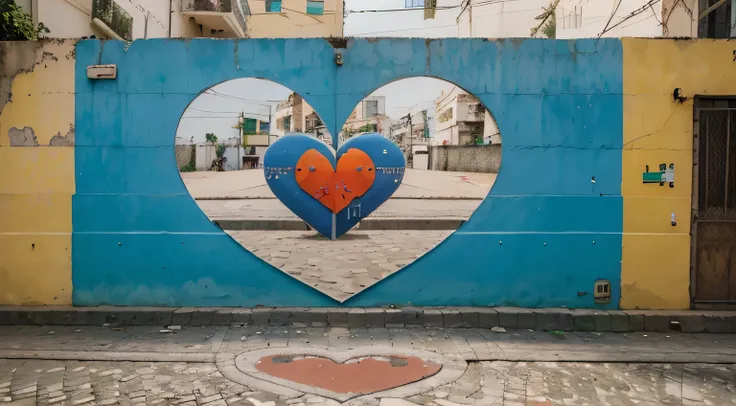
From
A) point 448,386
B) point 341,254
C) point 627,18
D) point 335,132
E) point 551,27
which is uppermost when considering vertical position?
point 551,27

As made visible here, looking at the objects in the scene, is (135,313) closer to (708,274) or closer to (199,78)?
(199,78)

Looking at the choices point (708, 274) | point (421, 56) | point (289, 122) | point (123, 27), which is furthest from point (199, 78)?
point (289, 122)

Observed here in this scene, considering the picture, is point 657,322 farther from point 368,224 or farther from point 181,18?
point 181,18

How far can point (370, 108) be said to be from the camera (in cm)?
4722

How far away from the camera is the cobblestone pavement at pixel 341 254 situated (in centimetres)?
812

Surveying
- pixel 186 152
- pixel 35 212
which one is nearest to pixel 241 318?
pixel 35 212

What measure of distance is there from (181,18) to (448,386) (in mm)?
18346

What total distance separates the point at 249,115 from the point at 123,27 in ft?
89.1

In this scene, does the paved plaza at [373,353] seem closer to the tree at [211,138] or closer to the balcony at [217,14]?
the balcony at [217,14]

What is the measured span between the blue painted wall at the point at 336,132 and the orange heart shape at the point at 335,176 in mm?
1057

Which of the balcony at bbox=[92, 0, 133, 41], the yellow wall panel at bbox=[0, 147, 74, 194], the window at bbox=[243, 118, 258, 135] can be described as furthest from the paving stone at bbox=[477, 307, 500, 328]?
the window at bbox=[243, 118, 258, 135]

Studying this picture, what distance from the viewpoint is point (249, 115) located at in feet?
133

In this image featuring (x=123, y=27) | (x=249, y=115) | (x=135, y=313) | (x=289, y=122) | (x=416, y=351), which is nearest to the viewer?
(x=416, y=351)

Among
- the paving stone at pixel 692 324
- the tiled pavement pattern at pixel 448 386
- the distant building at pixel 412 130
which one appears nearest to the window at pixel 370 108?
the distant building at pixel 412 130
